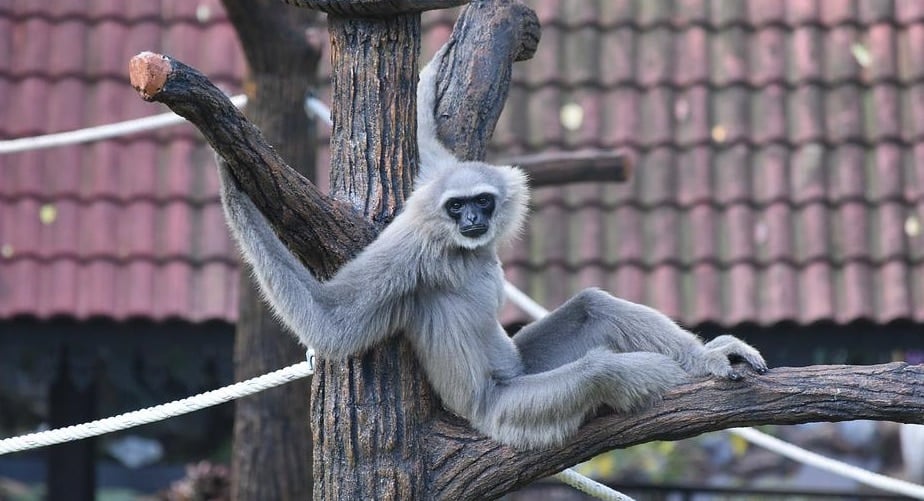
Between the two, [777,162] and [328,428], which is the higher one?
[777,162]

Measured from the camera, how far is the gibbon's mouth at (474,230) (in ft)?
11.7

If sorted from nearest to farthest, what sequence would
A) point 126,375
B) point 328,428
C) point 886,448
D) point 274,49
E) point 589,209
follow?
point 328,428
point 274,49
point 126,375
point 589,209
point 886,448

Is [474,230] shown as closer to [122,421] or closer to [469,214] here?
[469,214]

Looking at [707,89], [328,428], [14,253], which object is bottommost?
[328,428]

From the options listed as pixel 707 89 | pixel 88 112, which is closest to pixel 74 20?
pixel 88 112

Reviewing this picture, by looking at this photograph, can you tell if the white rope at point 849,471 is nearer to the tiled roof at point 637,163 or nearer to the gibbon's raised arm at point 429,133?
the gibbon's raised arm at point 429,133

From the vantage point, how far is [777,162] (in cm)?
651

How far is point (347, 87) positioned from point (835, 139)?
12.5ft

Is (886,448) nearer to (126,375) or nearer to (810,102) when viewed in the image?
(810,102)

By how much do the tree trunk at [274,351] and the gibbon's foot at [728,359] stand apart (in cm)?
202

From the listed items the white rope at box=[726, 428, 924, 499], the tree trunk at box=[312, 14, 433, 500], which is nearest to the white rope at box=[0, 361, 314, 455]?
the tree trunk at box=[312, 14, 433, 500]

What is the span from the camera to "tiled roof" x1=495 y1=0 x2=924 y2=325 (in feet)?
20.4

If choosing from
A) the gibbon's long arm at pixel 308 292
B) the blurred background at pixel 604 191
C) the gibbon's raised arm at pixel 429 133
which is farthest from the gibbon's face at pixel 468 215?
the blurred background at pixel 604 191

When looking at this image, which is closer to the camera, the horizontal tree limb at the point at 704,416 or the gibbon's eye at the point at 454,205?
the horizontal tree limb at the point at 704,416
